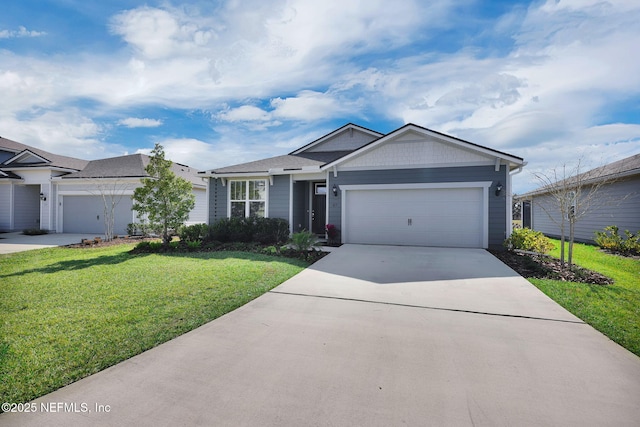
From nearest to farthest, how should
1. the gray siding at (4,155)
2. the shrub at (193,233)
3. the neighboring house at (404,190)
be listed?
the neighboring house at (404,190)
the shrub at (193,233)
the gray siding at (4,155)

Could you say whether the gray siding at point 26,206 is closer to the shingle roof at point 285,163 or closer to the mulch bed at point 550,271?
the shingle roof at point 285,163

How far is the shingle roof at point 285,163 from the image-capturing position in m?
12.3

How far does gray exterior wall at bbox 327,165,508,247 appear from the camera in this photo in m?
9.34

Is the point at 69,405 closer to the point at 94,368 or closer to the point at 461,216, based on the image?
the point at 94,368

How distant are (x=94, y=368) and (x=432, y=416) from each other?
3007 millimetres

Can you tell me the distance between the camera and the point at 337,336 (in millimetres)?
3344

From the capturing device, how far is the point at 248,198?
1261 centimetres

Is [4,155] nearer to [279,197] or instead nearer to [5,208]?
[5,208]

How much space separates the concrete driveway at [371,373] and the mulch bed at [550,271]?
2378mm

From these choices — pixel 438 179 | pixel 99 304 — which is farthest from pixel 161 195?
pixel 438 179

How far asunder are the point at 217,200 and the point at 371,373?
38.5ft

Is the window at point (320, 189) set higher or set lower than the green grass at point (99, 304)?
higher

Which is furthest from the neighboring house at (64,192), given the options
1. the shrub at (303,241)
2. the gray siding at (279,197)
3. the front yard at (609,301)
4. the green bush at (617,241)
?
the green bush at (617,241)

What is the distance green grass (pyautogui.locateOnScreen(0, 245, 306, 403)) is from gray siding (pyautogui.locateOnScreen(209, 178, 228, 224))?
4746 millimetres
